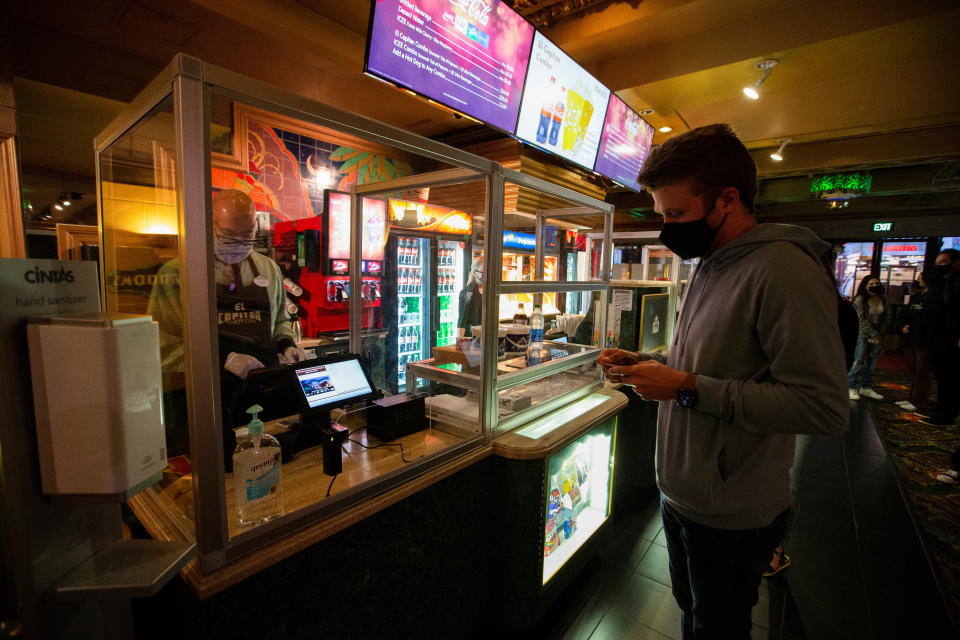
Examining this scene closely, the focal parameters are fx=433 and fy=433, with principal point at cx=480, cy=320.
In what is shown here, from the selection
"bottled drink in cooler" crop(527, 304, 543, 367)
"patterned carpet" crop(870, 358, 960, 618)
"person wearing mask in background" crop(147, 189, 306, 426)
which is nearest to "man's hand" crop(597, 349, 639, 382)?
"bottled drink in cooler" crop(527, 304, 543, 367)

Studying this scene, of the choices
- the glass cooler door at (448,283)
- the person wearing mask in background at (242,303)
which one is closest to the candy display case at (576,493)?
the person wearing mask in background at (242,303)

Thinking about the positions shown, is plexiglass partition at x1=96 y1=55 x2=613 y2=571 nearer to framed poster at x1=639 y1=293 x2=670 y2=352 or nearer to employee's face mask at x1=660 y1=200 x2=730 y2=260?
framed poster at x1=639 y1=293 x2=670 y2=352

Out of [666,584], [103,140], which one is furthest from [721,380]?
[103,140]

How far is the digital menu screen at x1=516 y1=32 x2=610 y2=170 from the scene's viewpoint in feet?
10.5

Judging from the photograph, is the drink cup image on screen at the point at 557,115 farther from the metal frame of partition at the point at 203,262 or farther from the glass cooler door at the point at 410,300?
the metal frame of partition at the point at 203,262

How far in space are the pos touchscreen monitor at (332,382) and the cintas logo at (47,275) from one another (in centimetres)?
91

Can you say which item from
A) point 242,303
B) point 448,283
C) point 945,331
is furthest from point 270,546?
point 945,331

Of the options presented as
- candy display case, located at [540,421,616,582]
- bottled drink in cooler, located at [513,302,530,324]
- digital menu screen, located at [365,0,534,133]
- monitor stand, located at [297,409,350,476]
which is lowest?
candy display case, located at [540,421,616,582]

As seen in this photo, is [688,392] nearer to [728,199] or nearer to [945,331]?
[728,199]

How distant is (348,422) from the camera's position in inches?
83.8

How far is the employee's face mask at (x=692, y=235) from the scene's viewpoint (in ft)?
4.45

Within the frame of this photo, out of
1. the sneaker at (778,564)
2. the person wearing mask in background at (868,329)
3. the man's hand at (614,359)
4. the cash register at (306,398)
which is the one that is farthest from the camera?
the person wearing mask in background at (868,329)

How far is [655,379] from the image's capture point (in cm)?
131

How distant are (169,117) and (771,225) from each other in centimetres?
163
